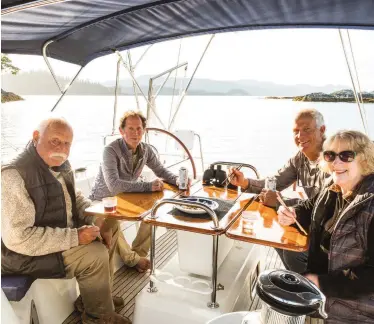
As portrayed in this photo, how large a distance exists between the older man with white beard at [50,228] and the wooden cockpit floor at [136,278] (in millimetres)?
215

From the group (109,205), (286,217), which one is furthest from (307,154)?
(109,205)

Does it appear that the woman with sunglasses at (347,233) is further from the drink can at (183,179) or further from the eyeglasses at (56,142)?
the eyeglasses at (56,142)

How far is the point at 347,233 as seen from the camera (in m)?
1.35

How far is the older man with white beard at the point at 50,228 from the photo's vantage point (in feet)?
5.09

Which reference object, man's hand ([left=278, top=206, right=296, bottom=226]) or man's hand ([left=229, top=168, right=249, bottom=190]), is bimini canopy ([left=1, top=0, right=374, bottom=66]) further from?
man's hand ([left=278, top=206, right=296, bottom=226])

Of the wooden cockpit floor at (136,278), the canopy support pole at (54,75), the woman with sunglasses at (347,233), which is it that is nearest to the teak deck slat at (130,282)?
the wooden cockpit floor at (136,278)

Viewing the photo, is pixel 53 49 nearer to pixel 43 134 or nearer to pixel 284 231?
pixel 43 134

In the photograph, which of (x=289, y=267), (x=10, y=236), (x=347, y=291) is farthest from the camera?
(x=289, y=267)

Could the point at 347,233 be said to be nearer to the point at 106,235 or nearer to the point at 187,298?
the point at 187,298

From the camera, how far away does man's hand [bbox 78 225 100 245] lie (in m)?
1.70

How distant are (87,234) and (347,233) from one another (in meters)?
1.29

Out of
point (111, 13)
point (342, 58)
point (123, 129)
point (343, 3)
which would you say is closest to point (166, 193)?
point (123, 129)

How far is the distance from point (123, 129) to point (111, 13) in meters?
0.88

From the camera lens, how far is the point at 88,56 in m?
3.14
